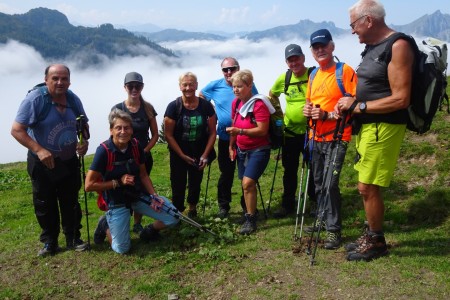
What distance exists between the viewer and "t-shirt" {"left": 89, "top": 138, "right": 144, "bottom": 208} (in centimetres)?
806

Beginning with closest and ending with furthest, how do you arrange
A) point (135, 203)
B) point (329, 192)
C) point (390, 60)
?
point (390, 60), point (329, 192), point (135, 203)

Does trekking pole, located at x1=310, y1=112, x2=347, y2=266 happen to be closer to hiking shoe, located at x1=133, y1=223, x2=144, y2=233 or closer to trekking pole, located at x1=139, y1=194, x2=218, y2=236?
trekking pole, located at x1=139, y1=194, x2=218, y2=236

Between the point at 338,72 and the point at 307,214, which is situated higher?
the point at 338,72

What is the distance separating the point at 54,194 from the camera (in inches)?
340

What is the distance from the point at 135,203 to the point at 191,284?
2.35m

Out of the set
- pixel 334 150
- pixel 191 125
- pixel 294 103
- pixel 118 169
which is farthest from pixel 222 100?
pixel 334 150

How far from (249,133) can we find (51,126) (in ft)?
12.8

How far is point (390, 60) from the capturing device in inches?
241

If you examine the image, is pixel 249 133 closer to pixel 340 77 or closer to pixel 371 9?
pixel 340 77

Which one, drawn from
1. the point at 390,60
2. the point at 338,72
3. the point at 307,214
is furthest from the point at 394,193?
the point at 390,60

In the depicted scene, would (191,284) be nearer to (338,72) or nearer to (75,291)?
(75,291)

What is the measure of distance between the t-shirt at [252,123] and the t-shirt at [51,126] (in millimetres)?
3305

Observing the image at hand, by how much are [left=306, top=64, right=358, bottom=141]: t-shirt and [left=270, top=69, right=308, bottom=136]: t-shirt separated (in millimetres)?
1034

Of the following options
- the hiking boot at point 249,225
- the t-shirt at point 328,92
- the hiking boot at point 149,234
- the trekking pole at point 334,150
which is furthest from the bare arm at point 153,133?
the trekking pole at point 334,150
